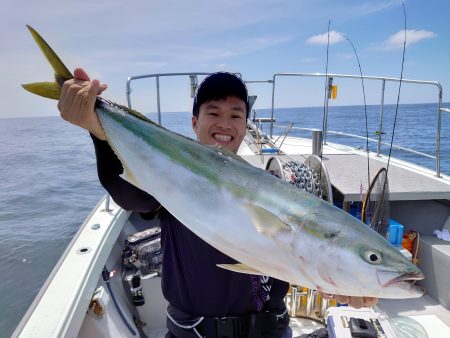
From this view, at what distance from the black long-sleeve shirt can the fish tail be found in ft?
1.11

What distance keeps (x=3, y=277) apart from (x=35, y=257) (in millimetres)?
1018

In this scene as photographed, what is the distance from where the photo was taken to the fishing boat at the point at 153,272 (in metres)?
2.44

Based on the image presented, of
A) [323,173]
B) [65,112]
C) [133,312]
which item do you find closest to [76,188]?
[133,312]

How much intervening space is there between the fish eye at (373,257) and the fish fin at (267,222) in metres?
0.27

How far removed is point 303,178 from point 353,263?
83.7 inches

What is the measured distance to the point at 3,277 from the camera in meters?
6.85

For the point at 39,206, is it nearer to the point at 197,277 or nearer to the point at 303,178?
the point at 303,178

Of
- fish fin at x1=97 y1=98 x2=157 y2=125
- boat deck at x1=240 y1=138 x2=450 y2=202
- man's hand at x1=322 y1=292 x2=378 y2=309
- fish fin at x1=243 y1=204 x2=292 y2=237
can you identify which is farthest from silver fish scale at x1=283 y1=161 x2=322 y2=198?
fish fin at x1=243 y1=204 x2=292 y2=237

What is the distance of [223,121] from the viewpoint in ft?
6.82

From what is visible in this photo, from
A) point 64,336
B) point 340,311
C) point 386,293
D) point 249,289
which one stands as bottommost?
point 340,311

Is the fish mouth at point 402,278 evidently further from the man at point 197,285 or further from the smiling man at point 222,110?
the smiling man at point 222,110

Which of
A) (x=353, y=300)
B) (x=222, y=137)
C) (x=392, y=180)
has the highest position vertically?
(x=222, y=137)

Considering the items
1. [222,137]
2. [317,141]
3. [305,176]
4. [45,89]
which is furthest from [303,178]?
[45,89]

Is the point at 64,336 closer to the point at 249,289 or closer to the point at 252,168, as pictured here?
the point at 249,289
